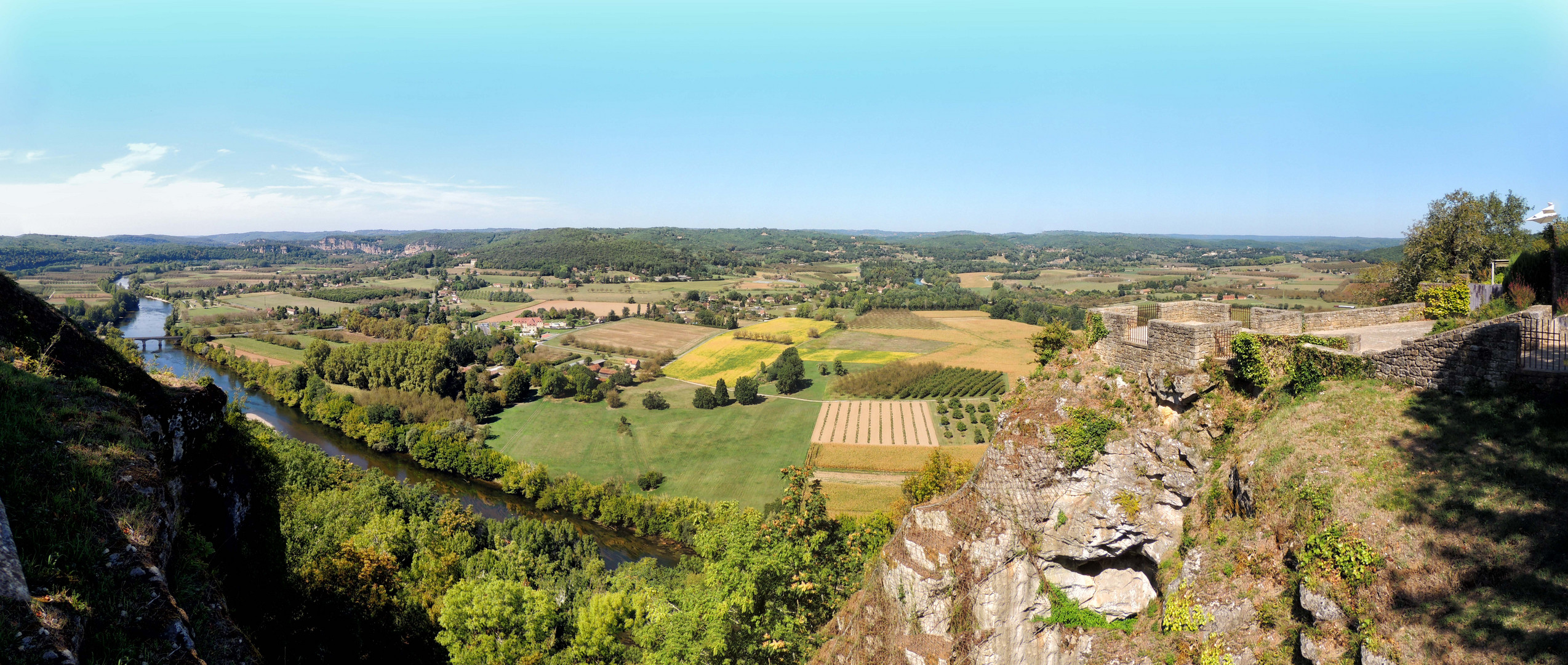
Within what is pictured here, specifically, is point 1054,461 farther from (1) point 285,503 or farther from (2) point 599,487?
(2) point 599,487

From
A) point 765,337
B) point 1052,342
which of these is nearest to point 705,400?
point 765,337

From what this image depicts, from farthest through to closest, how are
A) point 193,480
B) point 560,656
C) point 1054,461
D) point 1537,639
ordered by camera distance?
Answer: point 560,656 → point 1054,461 → point 193,480 → point 1537,639

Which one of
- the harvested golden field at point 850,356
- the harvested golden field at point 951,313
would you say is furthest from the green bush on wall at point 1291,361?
the harvested golden field at point 951,313

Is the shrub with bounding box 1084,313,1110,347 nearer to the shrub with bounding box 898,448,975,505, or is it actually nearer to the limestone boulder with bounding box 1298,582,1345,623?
the limestone boulder with bounding box 1298,582,1345,623

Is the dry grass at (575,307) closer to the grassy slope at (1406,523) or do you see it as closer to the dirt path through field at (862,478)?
the dirt path through field at (862,478)

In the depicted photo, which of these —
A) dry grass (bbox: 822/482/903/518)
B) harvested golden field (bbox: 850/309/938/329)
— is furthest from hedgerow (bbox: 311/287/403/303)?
dry grass (bbox: 822/482/903/518)

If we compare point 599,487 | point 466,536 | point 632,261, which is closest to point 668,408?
point 599,487
